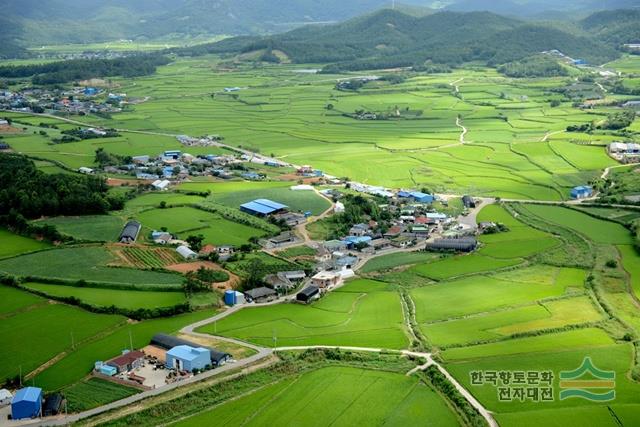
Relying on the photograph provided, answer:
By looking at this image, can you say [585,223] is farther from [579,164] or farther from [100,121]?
[100,121]

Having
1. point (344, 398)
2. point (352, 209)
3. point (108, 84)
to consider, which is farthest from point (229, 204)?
point (108, 84)

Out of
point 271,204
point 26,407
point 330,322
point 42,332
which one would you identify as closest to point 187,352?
point 26,407

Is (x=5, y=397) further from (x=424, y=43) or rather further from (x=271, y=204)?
(x=424, y=43)

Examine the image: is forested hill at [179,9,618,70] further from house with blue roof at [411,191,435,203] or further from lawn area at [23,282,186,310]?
lawn area at [23,282,186,310]

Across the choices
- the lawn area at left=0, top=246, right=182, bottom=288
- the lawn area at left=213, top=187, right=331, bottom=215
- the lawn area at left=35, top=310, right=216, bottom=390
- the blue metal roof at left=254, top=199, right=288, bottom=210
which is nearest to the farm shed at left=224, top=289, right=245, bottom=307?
the lawn area at left=35, top=310, right=216, bottom=390

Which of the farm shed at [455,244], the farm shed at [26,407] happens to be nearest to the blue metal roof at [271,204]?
the farm shed at [455,244]
